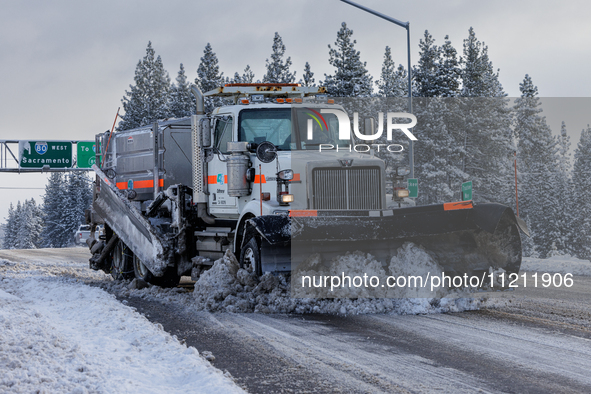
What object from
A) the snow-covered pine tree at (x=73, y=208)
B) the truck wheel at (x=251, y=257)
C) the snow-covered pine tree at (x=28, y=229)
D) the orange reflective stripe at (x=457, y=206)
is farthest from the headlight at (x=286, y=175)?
the snow-covered pine tree at (x=28, y=229)

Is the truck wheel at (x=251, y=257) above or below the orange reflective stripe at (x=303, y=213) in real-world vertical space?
below

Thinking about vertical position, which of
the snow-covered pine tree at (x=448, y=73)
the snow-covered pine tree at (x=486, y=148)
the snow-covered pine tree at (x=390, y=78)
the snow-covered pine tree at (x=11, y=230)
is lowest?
the snow-covered pine tree at (x=11, y=230)

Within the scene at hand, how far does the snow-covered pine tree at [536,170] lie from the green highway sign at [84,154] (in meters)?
33.0

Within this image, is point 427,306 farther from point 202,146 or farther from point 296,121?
point 202,146

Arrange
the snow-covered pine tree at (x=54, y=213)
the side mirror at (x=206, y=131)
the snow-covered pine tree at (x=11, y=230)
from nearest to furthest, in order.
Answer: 1. the side mirror at (x=206, y=131)
2. the snow-covered pine tree at (x=54, y=213)
3. the snow-covered pine tree at (x=11, y=230)

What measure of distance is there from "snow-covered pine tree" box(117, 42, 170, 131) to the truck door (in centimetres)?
4584

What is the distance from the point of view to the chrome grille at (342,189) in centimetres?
841

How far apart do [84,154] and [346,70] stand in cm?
1807

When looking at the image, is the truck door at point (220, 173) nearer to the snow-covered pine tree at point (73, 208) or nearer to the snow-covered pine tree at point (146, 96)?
the snow-covered pine tree at point (146, 96)

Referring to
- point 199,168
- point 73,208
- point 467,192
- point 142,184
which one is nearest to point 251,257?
point 199,168

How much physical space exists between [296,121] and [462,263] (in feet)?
10.8

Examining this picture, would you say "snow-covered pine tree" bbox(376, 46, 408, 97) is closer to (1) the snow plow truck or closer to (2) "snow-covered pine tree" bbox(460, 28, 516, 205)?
(2) "snow-covered pine tree" bbox(460, 28, 516, 205)

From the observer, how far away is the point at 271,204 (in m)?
8.78

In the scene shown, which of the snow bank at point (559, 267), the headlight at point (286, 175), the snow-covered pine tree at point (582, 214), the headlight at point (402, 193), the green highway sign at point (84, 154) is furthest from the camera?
the snow-covered pine tree at point (582, 214)
